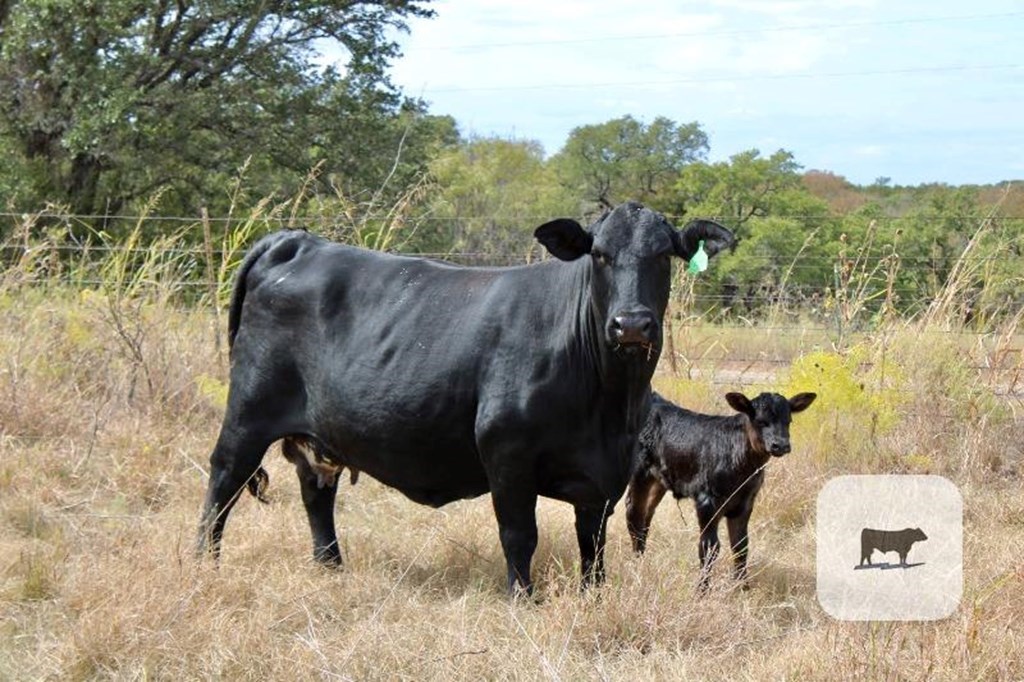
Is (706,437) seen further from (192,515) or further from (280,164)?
(280,164)

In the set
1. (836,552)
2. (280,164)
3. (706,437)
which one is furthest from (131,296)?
(280,164)

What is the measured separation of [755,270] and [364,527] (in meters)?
17.4

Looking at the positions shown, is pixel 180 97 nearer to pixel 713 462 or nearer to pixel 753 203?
pixel 753 203

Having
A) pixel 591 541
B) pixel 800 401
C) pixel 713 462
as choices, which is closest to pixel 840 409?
pixel 800 401

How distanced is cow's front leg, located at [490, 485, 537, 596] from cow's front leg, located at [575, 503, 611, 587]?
235 millimetres

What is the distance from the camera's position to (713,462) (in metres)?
6.36

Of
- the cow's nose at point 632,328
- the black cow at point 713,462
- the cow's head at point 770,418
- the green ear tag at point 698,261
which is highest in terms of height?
the green ear tag at point 698,261

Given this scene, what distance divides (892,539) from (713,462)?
1.64 meters

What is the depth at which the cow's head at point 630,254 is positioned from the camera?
5.00 meters

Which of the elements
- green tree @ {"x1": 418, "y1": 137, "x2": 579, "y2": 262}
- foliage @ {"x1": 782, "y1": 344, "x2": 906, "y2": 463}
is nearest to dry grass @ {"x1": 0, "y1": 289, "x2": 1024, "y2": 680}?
foliage @ {"x1": 782, "y1": 344, "x2": 906, "y2": 463}

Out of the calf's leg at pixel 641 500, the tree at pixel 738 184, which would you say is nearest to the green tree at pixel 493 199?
the tree at pixel 738 184

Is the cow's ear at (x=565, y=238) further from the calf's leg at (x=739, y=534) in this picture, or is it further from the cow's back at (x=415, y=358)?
the calf's leg at (x=739, y=534)

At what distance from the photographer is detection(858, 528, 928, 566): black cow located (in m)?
4.75

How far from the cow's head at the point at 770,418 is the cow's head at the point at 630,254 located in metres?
0.99
